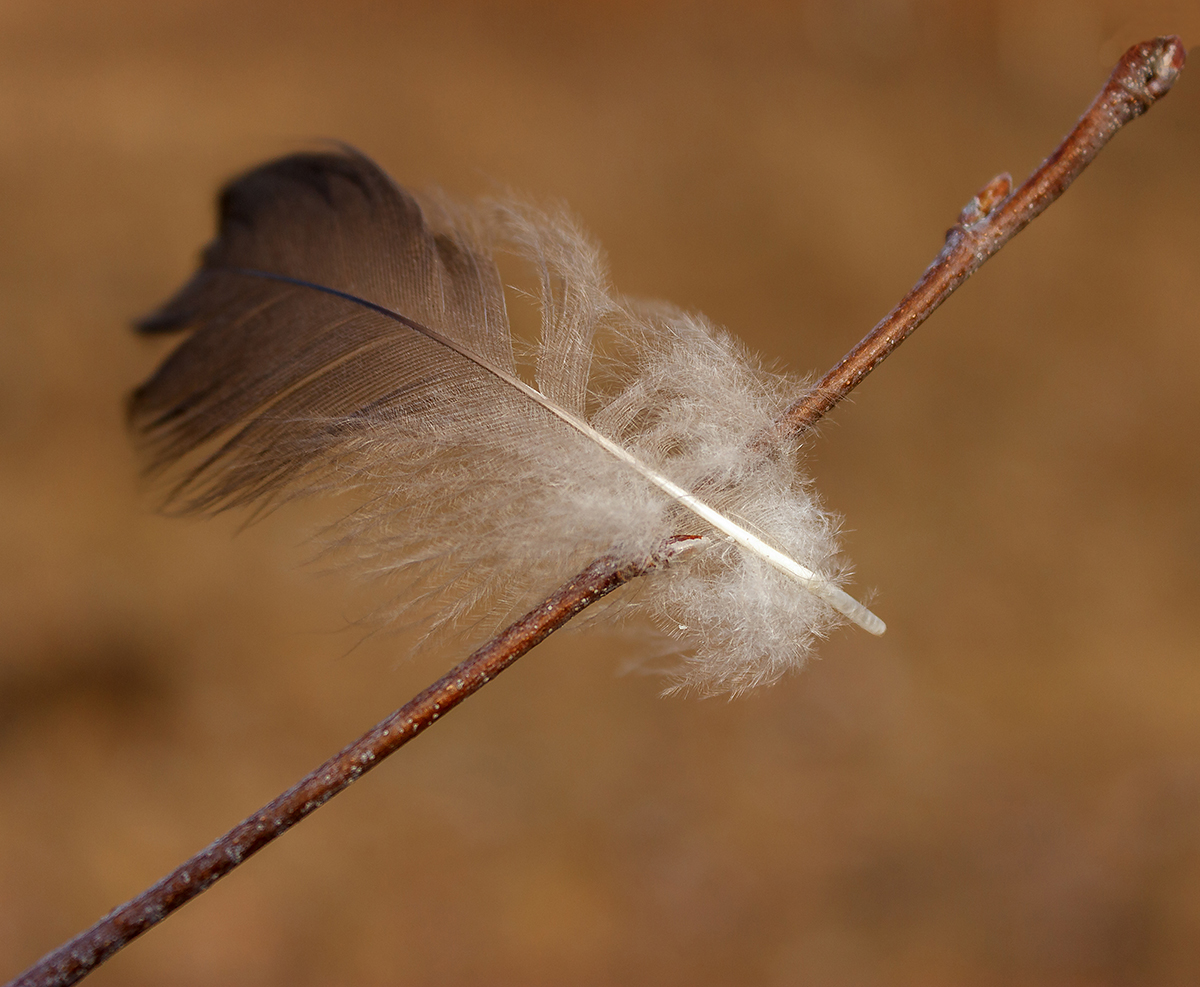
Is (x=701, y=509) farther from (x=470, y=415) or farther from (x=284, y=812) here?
(x=284, y=812)

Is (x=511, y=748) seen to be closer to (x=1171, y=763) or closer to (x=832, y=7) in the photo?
(x=1171, y=763)

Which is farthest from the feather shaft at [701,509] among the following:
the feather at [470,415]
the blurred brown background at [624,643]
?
the blurred brown background at [624,643]

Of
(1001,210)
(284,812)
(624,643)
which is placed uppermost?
(1001,210)

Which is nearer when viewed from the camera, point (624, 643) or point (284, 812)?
point (284, 812)

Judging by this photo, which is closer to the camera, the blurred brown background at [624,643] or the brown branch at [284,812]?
the brown branch at [284,812]

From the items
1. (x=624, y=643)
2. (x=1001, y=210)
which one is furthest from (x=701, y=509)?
(x=624, y=643)

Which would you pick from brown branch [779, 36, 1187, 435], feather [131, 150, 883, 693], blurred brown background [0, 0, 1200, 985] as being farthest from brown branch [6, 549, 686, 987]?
blurred brown background [0, 0, 1200, 985]

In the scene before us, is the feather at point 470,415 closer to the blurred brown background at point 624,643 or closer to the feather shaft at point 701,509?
the feather shaft at point 701,509
